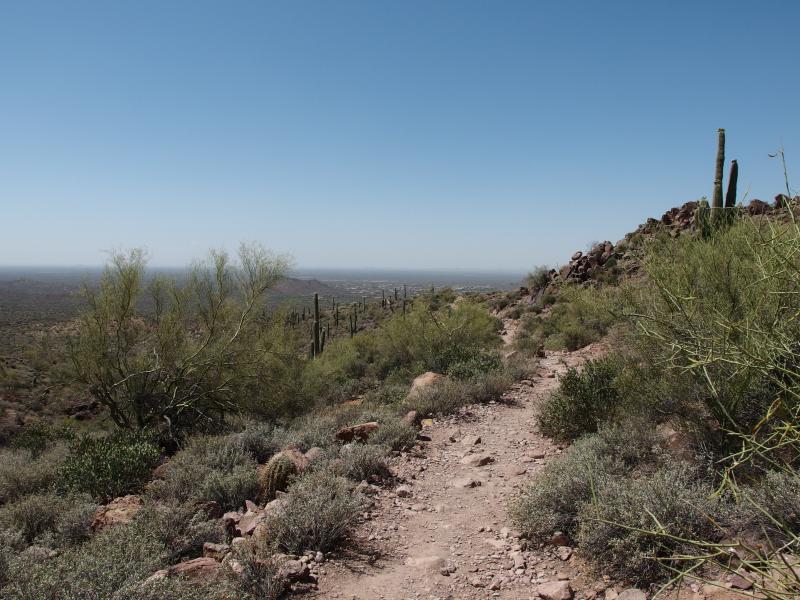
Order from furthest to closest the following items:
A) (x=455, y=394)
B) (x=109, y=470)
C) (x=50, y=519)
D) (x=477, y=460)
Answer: (x=455, y=394)
(x=477, y=460)
(x=109, y=470)
(x=50, y=519)

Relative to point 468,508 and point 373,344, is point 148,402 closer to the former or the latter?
point 468,508

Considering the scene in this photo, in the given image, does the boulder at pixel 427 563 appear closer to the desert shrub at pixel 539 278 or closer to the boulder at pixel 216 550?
the boulder at pixel 216 550

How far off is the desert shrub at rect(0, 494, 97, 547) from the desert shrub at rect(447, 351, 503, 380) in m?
7.97

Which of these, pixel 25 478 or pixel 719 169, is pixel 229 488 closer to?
pixel 25 478

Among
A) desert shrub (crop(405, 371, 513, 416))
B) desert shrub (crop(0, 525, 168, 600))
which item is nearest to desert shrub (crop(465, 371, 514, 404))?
desert shrub (crop(405, 371, 513, 416))

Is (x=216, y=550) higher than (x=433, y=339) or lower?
lower

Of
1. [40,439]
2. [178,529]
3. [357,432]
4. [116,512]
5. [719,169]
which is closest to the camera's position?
[178,529]

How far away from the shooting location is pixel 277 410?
43.0ft

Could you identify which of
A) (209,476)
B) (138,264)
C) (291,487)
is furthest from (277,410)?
(291,487)

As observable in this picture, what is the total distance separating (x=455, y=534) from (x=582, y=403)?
3264 millimetres

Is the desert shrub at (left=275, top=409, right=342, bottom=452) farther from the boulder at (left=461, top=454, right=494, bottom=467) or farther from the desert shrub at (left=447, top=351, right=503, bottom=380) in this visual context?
the desert shrub at (left=447, top=351, right=503, bottom=380)

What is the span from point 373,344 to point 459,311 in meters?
4.89

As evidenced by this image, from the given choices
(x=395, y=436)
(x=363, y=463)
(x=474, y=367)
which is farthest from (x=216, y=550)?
(x=474, y=367)

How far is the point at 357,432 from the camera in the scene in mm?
8195
